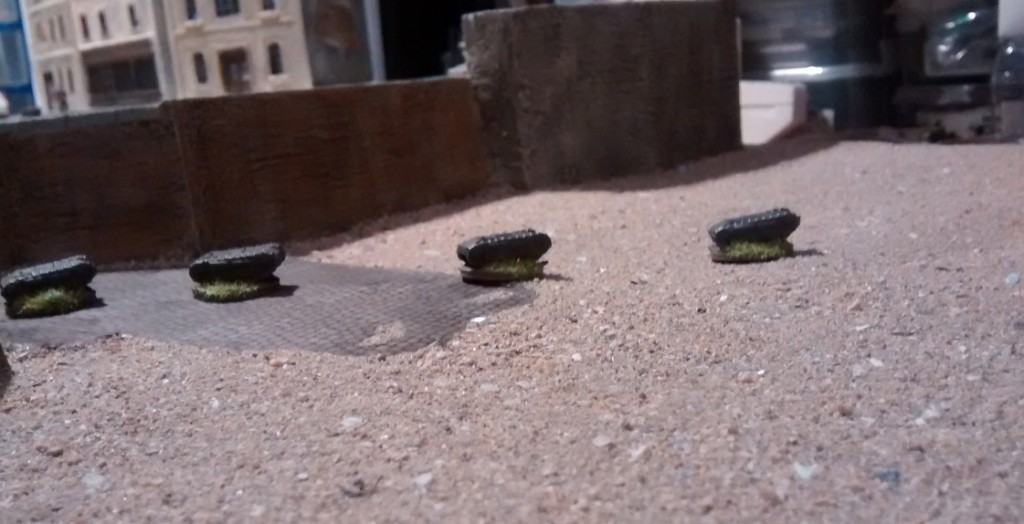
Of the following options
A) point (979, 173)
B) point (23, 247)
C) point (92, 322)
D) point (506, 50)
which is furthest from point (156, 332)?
point (979, 173)

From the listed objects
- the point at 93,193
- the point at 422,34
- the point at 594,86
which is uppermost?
the point at 422,34

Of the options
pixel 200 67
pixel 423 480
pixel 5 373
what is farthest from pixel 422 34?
pixel 423 480

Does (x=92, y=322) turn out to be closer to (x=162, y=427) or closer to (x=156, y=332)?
(x=156, y=332)

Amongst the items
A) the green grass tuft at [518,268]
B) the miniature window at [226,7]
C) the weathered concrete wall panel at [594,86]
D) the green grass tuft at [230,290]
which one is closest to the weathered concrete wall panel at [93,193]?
the green grass tuft at [230,290]

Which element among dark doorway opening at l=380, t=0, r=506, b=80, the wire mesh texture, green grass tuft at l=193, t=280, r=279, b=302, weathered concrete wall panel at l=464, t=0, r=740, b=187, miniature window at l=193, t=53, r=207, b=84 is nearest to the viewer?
the wire mesh texture

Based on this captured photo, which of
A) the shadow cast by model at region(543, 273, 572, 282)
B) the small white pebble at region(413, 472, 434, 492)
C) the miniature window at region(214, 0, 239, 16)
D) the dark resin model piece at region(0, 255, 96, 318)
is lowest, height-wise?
the small white pebble at region(413, 472, 434, 492)

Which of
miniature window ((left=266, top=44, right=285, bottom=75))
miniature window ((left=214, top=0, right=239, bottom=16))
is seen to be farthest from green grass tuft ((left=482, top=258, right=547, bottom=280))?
miniature window ((left=214, top=0, right=239, bottom=16))

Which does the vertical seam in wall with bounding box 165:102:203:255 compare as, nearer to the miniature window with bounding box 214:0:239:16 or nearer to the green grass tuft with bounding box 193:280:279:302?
the green grass tuft with bounding box 193:280:279:302

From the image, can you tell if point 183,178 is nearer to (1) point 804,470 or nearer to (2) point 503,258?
(2) point 503,258
